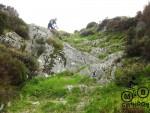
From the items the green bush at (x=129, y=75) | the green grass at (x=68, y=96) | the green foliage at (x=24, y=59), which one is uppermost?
the green foliage at (x=24, y=59)

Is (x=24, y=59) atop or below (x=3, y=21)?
below

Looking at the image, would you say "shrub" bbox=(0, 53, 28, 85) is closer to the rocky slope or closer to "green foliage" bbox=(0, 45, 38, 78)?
"green foliage" bbox=(0, 45, 38, 78)

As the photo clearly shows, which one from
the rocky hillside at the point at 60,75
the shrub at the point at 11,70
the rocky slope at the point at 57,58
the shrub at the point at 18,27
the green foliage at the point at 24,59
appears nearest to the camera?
the rocky hillside at the point at 60,75

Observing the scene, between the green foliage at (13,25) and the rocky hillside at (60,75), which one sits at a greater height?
the green foliage at (13,25)

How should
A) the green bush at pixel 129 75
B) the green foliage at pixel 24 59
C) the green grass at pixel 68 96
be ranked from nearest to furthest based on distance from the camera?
the green grass at pixel 68 96 < the green bush at pixel 129 75 < the green foliage at pixel 24 59

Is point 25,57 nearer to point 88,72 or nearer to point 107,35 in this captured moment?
point 88,72

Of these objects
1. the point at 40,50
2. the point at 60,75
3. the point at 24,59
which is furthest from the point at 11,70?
the point at 40,50

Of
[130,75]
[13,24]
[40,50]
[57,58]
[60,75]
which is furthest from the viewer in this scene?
[13,24]

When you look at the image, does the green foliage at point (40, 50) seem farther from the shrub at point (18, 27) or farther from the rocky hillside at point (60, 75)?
the shrub at point (18, 27)

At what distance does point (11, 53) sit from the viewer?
2538 cm

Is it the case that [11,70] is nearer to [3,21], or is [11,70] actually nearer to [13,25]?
[3,21]

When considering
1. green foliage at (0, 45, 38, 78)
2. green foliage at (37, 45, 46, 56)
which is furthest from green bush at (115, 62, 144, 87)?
green foliage at (37, 45, 46, 56)

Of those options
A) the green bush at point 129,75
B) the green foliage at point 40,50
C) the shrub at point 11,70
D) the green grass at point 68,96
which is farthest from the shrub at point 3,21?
the green bush at point 129,75

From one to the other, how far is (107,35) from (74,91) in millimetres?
25037
